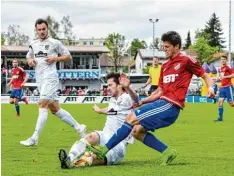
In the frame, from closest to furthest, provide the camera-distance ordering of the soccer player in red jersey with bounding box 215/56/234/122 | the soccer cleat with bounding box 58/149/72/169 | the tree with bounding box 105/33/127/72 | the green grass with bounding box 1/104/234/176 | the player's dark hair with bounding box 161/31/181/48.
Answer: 1. the green grass with bounding box 1/104/234/176
2. the soccer cleat with bounding box 58/149/72/169
3. the player's dark hair with bounding box 161/31/181/48
4. the soccer player in red jersey with bounding box 215/56/234/122
5. the tree with bounding box 105/33/127/72

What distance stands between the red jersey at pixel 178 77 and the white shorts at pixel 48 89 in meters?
3.85

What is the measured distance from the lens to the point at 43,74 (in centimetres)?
1138

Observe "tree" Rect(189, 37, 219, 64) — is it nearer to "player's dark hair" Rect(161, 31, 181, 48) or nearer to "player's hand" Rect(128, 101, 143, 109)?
"player's hand" Rect(128, 101, 143, 109)

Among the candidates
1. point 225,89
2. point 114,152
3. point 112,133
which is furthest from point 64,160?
point 225,89

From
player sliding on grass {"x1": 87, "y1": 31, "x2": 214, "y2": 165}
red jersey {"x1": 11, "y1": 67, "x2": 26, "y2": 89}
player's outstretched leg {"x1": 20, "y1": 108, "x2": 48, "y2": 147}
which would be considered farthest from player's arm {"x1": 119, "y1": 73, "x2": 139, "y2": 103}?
red jersey {"x1": 11, "y1": 67, "x2": 26, "y2": 89}

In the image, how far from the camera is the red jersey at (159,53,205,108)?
7789 mm

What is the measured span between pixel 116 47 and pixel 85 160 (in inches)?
4114

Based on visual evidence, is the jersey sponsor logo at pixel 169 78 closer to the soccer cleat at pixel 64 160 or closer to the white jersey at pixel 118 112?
the white jersey at pixel 118 112

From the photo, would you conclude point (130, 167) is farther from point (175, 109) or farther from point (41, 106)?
point (41, 106)

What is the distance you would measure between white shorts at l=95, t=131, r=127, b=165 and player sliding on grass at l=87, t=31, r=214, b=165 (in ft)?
0.84

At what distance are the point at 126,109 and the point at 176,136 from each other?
4.98 m

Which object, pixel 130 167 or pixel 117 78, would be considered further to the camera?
pixel 117 78

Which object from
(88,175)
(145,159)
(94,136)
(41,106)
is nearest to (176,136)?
(41,106)

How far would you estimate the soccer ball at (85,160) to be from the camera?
7.87 meters
